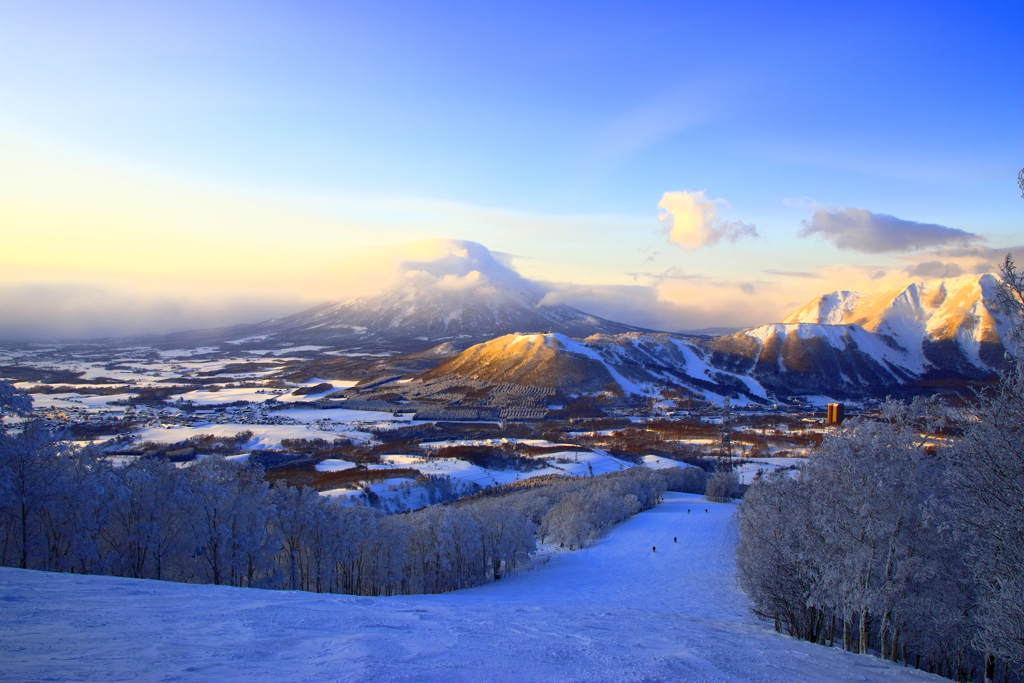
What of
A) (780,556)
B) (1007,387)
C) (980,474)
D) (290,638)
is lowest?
(780,556)

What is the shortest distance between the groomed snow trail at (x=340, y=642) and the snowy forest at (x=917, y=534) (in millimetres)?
1850

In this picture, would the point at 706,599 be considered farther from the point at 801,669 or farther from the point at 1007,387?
the point at 1007,387

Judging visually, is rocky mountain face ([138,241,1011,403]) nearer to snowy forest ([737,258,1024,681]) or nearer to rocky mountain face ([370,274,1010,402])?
rocky mountain face ([370,274,1010,402])

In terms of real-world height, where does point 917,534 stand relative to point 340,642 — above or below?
above

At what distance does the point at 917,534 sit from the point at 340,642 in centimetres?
1353

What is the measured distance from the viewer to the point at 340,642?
31.3ft

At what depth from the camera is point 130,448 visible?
62.1 meters

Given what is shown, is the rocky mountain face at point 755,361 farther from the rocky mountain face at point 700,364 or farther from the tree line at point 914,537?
the tree line at point 914,537

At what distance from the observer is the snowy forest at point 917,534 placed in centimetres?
1002

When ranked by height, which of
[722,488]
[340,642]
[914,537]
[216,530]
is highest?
[914,537]

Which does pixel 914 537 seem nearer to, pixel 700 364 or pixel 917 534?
pixel 917 534

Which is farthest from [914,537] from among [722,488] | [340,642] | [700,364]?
[700,364]

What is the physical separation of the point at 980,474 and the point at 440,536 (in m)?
25.8

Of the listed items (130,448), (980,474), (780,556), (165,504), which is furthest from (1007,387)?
(130,448)
